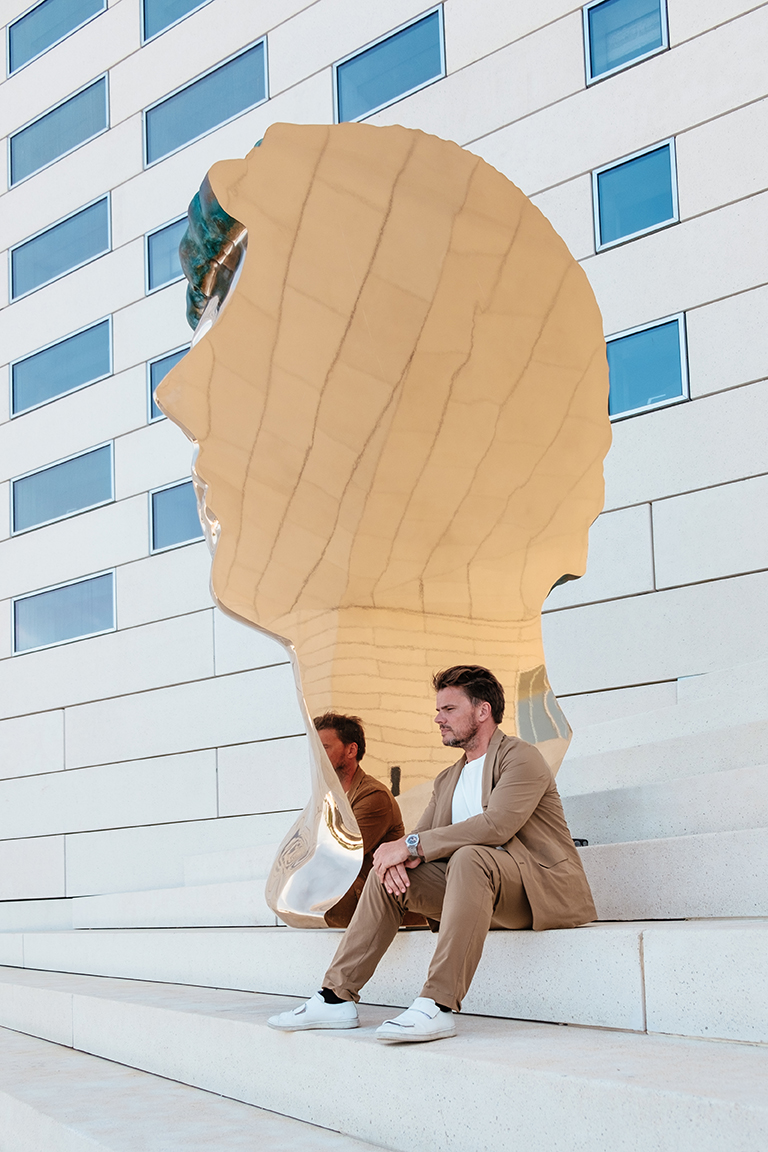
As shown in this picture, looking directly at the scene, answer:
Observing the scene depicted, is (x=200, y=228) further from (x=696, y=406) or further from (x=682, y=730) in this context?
(x=696, y=406)

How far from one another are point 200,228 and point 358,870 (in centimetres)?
219

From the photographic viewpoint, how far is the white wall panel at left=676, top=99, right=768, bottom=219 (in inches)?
253

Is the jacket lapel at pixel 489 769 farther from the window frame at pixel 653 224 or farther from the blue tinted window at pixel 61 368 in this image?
the blue tinted window at pixel 61 368

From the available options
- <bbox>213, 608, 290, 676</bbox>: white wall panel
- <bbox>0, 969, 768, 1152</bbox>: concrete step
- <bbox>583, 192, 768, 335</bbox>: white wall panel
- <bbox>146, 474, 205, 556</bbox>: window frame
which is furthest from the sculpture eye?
<bbox>146, 474, 205, 556</bbox>: window frame

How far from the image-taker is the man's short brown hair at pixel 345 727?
383 cm

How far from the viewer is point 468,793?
356 cm

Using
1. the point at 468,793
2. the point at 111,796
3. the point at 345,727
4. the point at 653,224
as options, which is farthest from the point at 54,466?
the point at 468,793

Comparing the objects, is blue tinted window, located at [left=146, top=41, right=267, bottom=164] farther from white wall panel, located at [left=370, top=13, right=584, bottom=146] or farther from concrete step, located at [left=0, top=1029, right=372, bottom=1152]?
concrete step, located at [left=0, top=1029, right=372, bottom=1152]

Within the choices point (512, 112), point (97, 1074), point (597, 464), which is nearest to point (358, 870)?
point (97, 1074)

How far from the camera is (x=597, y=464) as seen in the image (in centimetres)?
458

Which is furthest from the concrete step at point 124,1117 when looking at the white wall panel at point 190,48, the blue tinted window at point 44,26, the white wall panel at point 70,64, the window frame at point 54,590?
the blue tinted window at point 44,26

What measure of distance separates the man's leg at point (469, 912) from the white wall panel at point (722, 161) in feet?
15.4

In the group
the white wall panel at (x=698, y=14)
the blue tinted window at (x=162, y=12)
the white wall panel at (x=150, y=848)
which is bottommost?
the white wall panel at (x=150, y=848)

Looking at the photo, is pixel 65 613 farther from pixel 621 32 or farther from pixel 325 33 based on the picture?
pixel 621 32
